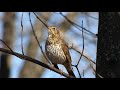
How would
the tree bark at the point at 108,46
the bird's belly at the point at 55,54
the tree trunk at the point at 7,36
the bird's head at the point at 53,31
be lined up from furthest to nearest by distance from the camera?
the tree trunk at the point at 7,36 < the bird's head at the point at 53,31 < the bird's belly at the point at 55,54 < the tree bark at the point at 108,46

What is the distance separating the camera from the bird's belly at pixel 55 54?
496cm

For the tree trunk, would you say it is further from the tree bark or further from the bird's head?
the tree bark

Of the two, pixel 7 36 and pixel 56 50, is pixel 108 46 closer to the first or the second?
pixel 56 50

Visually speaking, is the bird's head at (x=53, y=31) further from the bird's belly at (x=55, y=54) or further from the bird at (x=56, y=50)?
the bird's belly at (x=55, y=54)

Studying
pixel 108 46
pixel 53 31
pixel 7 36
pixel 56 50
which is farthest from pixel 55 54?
pixel 7 36

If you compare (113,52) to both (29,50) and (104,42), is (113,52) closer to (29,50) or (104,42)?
(104,42)

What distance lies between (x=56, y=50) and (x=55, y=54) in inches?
3.8

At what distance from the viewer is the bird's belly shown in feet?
16.3

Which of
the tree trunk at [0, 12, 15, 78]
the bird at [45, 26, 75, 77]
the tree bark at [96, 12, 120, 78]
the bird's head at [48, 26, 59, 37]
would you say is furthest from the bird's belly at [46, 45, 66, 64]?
the tree trunk at [0, 12, 15, 78]

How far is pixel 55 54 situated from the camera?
16.6ft

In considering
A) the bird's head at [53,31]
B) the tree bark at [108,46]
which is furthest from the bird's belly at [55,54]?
the tree bark at [108,46]

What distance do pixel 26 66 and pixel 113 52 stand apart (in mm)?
7777

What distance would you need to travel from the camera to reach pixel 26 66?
11.5m
